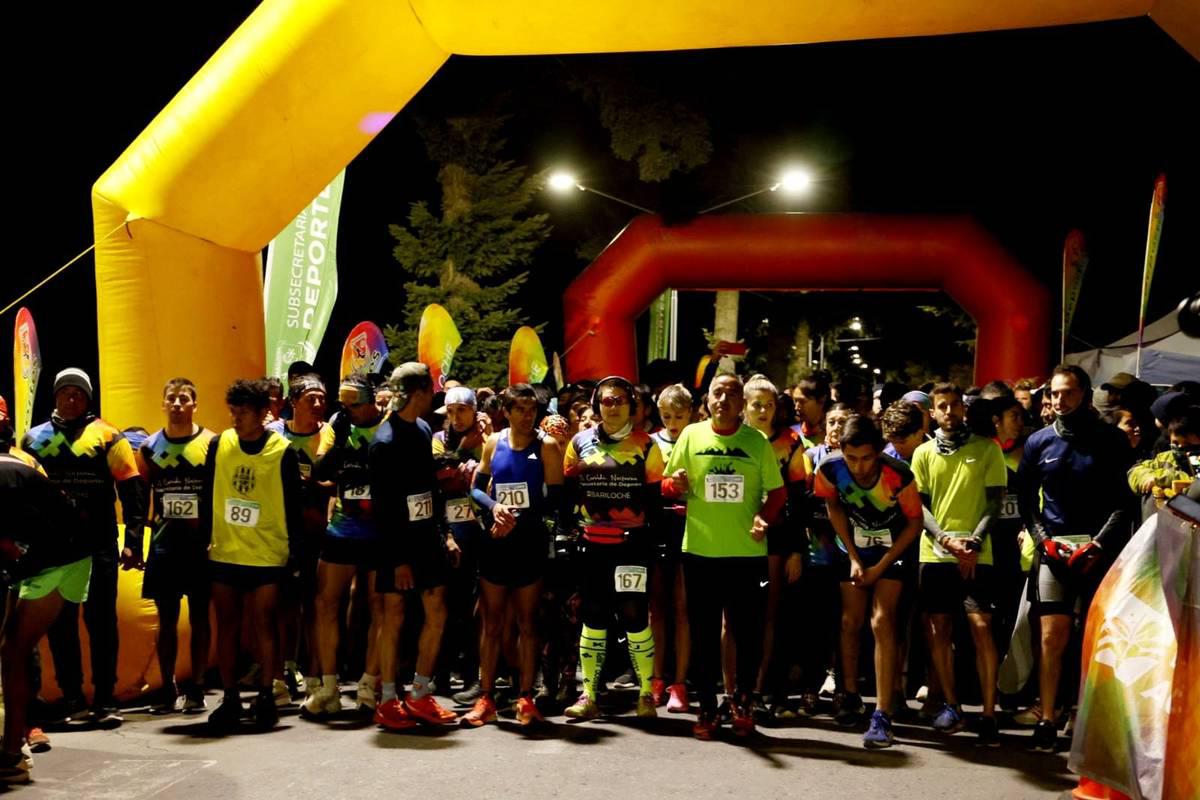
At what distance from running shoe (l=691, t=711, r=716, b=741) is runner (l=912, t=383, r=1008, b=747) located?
1.30 metres

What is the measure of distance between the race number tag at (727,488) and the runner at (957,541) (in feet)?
3.73

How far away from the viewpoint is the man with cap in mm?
6402

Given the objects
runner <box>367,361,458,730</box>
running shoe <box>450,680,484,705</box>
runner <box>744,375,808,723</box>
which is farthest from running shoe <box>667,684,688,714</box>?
runner <box>367,361,458,730</box>

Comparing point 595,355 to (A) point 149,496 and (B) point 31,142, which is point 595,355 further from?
(A) point 149,496

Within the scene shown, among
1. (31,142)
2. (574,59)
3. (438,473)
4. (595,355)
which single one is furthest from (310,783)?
(574,59)

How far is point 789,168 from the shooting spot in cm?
2044

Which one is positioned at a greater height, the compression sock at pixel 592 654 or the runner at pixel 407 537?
the runner at pixel 407 537

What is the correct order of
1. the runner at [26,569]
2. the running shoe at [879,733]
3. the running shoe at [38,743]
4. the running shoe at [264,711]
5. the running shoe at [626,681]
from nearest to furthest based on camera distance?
the runner at [26,569], the running shoe at [38,743], the running shoe at [879,733], the running shoe at [264,711], the running shoe at [626,681]

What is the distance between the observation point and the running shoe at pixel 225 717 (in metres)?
6.12

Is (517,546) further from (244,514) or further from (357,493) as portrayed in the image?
(244,514)

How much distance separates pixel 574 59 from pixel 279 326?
10.6m

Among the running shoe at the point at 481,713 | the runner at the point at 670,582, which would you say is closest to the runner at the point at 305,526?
the running shoe at the point at 481,713

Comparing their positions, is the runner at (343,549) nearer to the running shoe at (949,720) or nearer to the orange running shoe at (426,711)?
the orange running shoe at (426,711)

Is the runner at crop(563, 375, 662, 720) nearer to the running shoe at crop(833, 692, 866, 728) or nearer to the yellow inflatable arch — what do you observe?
the running shoe at crop(833, 692, 866, 728)
